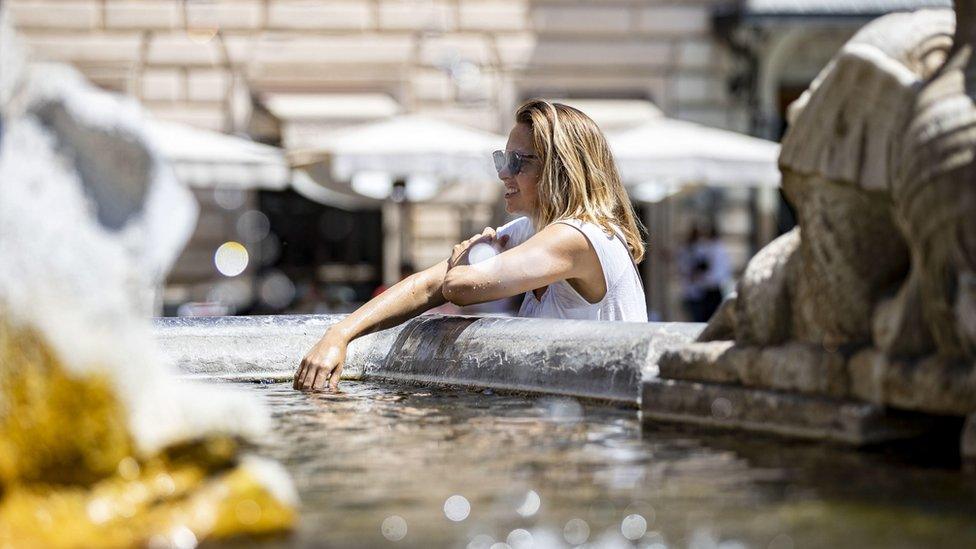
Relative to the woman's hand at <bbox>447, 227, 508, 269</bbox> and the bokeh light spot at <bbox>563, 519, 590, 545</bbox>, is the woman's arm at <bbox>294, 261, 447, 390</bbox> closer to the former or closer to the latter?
the woman's hand at <bbox>447, 227, 508, 269</bbox>

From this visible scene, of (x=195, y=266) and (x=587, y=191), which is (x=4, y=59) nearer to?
(x=587, y=191)

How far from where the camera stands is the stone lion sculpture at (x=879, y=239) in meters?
2.45

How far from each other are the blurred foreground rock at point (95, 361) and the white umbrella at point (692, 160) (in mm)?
9552

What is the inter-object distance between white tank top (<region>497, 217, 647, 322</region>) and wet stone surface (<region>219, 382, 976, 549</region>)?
113 cm

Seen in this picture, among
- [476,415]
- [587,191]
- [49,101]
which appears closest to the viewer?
[49,101]

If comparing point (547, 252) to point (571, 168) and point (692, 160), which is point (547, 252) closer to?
point (571, 168)

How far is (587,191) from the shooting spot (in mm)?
4484

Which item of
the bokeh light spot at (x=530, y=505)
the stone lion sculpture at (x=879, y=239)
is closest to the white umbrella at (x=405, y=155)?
the stone lion sculpture at (x=879, y=239)

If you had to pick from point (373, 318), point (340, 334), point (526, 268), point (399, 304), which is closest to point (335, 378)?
point (340, 334)

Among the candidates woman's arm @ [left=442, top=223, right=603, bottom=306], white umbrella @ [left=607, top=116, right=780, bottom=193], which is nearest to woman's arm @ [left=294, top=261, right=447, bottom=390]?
woman's arm @ [left=442, top=223, right=603, bottom=306]

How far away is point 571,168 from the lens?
448cm

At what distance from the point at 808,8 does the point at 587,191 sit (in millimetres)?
11701

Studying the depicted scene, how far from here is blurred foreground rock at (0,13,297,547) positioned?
2055 mm

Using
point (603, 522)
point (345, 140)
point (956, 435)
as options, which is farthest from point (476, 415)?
point (345, 140)
